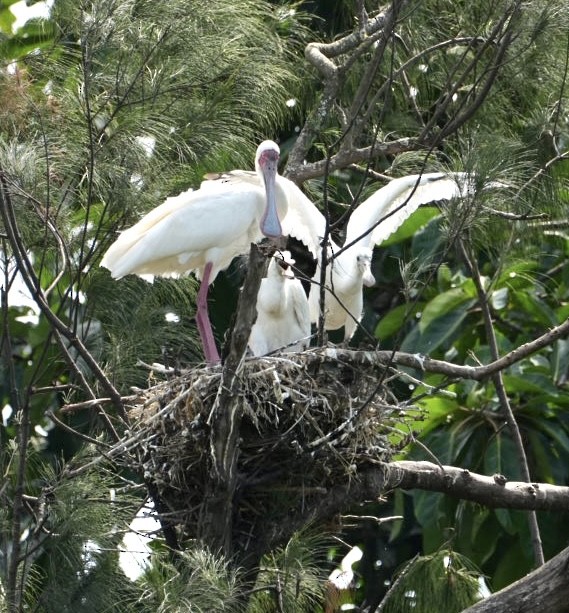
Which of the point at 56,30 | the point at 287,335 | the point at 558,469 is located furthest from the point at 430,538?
the point at 56,30

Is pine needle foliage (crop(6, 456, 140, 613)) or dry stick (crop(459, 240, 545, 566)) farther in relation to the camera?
dry stick (crop(459, 240, 545, 566))

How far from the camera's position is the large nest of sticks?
15.2 ft

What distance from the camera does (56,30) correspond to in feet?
18.3

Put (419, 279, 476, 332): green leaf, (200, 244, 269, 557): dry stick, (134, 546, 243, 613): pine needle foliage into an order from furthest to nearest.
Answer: (419, 279, 476, 332): green leaf → (200, 244, 269, 557): dry stick → (134, 546, 243, 613): pine needle foliage

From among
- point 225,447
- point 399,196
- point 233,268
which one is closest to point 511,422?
point 399,196

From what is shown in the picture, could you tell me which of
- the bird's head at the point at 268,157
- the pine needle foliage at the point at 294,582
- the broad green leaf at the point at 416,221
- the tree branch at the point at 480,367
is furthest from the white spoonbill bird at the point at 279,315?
the pine needle foliage at the point at 294,582

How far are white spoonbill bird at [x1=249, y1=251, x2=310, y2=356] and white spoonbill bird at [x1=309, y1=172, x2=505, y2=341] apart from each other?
0.08 m

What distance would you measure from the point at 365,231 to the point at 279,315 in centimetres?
59

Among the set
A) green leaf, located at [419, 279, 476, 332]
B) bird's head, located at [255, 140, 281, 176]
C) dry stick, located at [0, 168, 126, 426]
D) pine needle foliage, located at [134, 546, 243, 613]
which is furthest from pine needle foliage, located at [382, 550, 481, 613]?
green leaf, located at [419, 279, 476, 332]

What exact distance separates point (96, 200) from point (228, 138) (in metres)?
0.50

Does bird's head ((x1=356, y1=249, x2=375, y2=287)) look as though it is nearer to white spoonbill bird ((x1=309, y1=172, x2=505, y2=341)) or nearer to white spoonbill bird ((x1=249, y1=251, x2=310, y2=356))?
white spoonbill bird ((x1=309, y1=172, x2=505, y2=341))

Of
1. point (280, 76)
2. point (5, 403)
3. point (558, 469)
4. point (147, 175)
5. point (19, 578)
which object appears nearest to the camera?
point (19, 578)

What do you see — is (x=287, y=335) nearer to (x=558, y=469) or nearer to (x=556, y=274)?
(x=558, y=469)

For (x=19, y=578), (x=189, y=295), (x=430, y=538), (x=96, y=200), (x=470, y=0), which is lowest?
(x=430, y=538)
